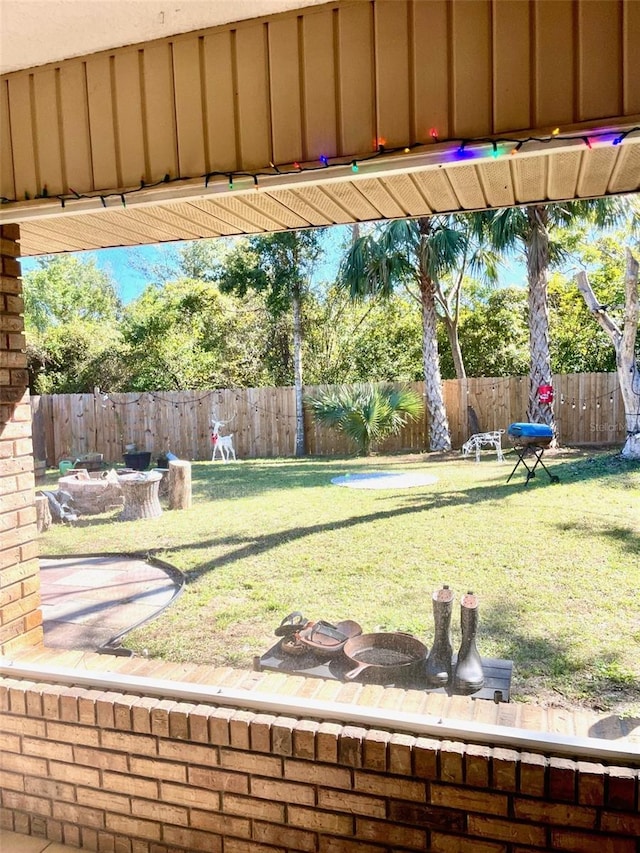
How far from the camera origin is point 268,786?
4.16 feet

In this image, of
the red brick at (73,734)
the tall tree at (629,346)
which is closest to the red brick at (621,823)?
the red brick at (73,734)

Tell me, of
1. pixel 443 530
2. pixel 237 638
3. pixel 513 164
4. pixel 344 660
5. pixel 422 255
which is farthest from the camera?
pixel 422 255

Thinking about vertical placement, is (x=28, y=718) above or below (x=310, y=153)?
below

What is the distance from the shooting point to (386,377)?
31.6ft

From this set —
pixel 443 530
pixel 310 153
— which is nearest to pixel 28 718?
pixel 310 153

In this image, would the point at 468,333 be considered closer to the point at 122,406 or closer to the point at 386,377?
the point at 386,377

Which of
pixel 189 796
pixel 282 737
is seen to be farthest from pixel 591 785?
pixel 189 796

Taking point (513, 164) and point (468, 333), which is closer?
point (513, 164)

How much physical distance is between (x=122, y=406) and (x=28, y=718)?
7.08 metres

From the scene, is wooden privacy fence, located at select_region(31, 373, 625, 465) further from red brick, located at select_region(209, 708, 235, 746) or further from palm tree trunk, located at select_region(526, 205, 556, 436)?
red brick, located at select_region(209, 708, 235, 746)

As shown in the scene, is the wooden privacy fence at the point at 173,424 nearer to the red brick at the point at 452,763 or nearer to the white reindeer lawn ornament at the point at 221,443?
the white reindeer lawn ornament at the point at 221,443

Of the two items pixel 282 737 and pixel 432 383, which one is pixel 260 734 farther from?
pixel 432 383

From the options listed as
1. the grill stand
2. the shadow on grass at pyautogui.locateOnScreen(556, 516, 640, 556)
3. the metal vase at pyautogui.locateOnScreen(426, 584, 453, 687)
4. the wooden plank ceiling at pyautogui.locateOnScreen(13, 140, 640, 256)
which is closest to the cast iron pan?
the metal vase at pyautogui.locateOnScreen(426, 584, 453, 687)

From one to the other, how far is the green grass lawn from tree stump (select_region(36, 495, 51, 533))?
0.07m
